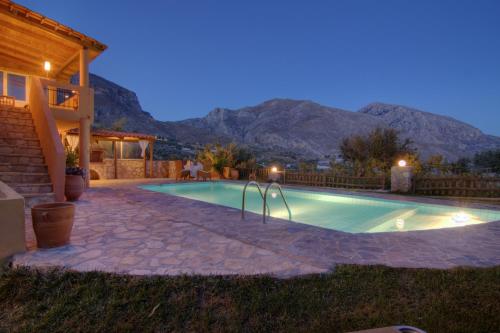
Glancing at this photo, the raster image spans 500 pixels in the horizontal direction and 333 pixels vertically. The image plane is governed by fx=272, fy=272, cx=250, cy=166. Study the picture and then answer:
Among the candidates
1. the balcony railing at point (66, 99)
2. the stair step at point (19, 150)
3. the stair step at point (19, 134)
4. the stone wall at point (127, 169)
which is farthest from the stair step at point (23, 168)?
the stone wall at point (127, 169)

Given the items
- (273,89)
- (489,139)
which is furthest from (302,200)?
(273,89)

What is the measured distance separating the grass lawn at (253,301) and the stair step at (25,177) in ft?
14.9

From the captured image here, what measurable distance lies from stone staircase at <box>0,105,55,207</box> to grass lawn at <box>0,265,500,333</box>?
13.7 ft

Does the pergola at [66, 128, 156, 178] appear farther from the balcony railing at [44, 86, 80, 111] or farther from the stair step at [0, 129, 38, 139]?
the stair step at [0, 129, 38, 139]

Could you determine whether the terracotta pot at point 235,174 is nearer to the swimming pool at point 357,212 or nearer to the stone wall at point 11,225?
the swimming pool at point 357,212

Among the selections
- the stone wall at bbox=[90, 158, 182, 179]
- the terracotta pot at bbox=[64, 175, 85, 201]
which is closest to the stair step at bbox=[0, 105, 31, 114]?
the terracotta pot at bbox=[64, 175, 85, 201]

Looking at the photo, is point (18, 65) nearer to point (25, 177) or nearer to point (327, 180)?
point (25, 177)

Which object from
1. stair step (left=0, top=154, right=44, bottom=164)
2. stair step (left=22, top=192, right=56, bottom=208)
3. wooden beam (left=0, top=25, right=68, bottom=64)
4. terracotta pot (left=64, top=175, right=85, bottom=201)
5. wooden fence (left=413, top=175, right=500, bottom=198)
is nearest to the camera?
stair step (left=22, top=192, right=56, bottom=208)

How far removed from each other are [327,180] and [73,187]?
10.1 m

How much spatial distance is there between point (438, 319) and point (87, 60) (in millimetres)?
11865

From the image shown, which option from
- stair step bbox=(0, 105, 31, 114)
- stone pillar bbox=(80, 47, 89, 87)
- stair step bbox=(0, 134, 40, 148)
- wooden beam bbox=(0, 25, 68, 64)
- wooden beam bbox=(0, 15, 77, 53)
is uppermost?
wooden beam bbox=(0, 25, 68, 64)

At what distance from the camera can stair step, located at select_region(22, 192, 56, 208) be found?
19.5 feet

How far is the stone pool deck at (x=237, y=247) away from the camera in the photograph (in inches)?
124

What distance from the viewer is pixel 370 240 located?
4.32m
